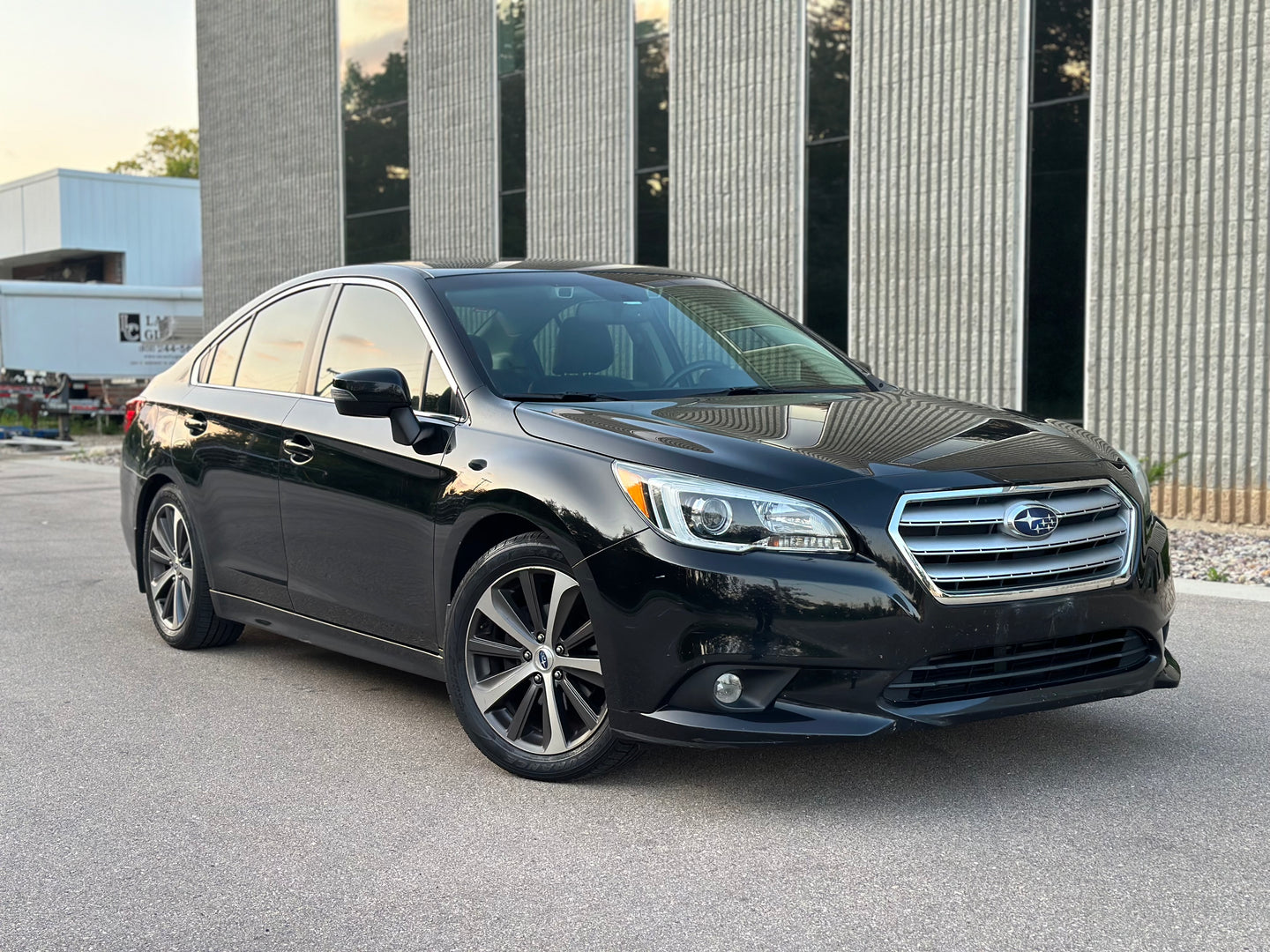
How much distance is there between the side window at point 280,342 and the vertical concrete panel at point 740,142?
9.34 meters

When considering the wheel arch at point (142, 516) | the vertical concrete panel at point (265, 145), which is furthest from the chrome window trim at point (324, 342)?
the vertical concrete panel at point (265, 145)

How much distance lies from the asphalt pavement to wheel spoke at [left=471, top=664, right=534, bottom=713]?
0.24 m

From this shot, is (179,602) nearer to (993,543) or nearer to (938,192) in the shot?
(993,543)

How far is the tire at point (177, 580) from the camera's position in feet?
21.0

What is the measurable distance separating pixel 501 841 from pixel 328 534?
1787mm

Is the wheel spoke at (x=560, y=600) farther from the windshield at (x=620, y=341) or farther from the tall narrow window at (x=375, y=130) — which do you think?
the tall narrow window at (x=375, y=130)

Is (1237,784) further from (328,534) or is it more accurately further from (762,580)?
(328,534)

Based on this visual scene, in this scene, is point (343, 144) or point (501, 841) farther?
point (343, 144)

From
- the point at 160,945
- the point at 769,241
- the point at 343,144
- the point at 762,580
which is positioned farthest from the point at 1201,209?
the point at 343,144

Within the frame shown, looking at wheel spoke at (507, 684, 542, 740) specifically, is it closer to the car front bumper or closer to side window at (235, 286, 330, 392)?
the car front bumper

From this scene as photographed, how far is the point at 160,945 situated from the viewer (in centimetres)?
326

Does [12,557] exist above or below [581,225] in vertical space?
below

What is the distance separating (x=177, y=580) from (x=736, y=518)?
3.55 metres

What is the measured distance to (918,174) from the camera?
13.8 metres
